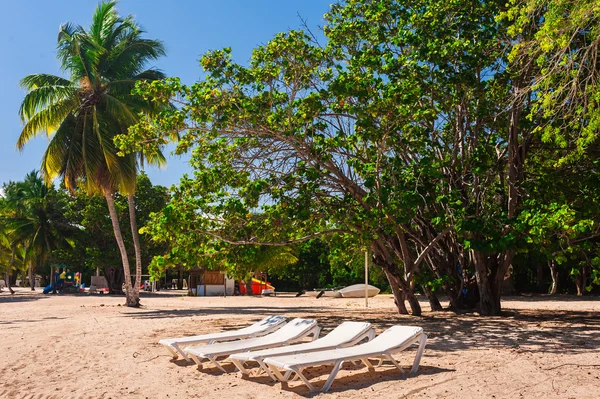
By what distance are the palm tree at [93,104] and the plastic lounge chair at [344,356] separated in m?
16.3

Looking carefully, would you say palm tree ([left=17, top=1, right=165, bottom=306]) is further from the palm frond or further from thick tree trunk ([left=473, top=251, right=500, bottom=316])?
thick tree trunk ([left=473, top=251, right=500, bottom=316])

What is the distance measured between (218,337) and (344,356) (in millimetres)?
2759

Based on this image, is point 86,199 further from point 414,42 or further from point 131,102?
point 414,42

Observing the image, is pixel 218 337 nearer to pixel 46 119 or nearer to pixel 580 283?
pixel 46 119

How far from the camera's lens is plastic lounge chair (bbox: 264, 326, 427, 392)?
6.14m

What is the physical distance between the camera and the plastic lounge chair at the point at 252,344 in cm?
737

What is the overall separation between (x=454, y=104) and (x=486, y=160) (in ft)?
5.23

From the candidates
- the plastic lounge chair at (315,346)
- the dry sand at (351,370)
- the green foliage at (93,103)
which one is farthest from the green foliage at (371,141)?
the green foliage at (93,103)

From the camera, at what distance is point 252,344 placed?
7.75 meters

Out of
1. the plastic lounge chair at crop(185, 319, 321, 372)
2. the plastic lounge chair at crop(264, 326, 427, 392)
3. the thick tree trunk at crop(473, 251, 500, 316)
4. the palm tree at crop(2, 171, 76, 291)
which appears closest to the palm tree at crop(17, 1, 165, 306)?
the thick tree trunk at crop(473, 251, 500, 316)

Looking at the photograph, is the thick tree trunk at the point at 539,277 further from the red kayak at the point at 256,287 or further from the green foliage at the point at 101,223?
the green foliage at the point at 101,223

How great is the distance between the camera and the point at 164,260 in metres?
12.8

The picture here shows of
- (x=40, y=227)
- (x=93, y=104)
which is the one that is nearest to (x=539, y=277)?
(x=93, y=104)

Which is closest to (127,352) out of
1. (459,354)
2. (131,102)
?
(459,354)
